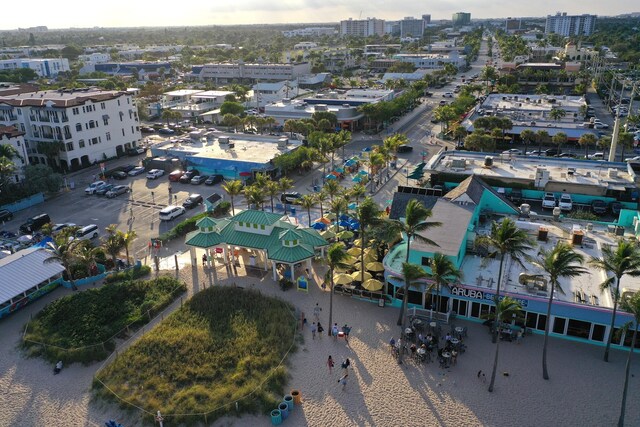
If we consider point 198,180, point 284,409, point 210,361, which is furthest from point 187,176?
point 284,409

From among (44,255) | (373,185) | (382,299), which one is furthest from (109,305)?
(373,185)

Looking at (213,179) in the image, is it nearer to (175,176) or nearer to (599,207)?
(175,176)

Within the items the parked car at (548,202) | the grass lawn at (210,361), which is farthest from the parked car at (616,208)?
the grass lawn at (210,361)

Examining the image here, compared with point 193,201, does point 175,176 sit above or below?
above

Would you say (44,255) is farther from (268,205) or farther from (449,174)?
(449,174)

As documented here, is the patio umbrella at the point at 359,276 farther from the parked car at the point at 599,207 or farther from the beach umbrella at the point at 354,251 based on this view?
the parked car at the point at 599,207

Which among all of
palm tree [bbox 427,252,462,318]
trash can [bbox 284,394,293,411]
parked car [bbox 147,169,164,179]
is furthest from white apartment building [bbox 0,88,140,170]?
palm tree [bbox 427,252,462,318]

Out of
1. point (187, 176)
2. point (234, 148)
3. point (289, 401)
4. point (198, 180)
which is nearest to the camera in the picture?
point (289, 401)
